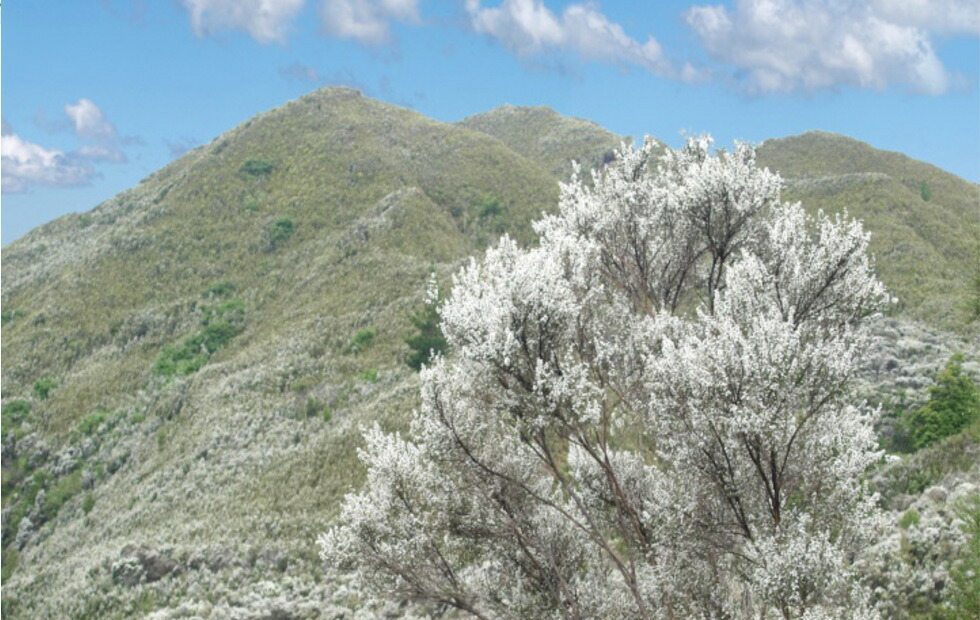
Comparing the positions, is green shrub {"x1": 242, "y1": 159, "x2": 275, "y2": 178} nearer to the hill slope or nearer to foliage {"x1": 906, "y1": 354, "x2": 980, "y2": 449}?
the hill slope

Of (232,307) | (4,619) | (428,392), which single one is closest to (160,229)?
(232,307)

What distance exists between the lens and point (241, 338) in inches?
2591

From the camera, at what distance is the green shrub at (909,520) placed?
20.9 metres

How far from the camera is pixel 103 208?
393 feet

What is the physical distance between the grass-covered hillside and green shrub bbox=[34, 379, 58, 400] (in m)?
69.2

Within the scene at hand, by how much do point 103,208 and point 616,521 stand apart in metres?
128

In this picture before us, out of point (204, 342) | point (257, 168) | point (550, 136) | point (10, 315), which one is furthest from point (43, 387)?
point (550, 136)

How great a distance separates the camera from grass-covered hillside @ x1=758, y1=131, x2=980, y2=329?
5837 cm

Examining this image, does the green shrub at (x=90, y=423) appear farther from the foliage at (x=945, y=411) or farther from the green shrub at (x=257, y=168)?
the foliage at (x=945, y=411)

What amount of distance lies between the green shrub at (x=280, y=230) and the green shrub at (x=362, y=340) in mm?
33980

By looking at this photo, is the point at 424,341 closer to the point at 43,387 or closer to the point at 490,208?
the point at 43,387

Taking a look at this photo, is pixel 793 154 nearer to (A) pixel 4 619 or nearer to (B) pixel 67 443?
(B) pixel 67 443

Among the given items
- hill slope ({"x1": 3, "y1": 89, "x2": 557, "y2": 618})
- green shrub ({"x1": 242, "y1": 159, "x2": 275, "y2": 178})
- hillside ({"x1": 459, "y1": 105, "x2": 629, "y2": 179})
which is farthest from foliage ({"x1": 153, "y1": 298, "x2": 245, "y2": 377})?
hillside ({"x1": 459, "y1": 105, "x2": 629, "y2": 179})

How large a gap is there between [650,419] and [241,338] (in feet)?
196
